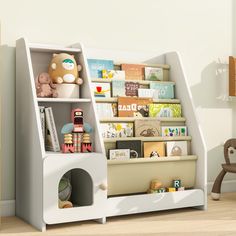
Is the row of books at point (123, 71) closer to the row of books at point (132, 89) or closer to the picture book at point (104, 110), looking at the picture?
the row of books at point (132, 89)

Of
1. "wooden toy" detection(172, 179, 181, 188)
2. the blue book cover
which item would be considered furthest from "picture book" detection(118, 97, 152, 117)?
"wooden toy" detection(172, 179, 181, 188)

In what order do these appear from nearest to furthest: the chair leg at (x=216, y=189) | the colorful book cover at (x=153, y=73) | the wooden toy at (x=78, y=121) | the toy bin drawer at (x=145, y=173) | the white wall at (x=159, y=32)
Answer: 1. the wooden toy at (x=78, y=121)
2. the toy bin drawer at (x=145, y=173)
3. the white wall at (x=159, y=32)
4. the colorful book cover at (x=153, y=73)
5. the chair leg at (x=216, y=189)

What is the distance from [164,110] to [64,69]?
749 mm

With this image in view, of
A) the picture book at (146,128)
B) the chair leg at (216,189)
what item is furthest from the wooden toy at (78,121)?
the chair leg at (216,189)

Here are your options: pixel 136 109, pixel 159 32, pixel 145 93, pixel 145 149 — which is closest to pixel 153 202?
pixel 145 149

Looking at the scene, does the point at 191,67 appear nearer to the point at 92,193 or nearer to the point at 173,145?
the point at 173,145

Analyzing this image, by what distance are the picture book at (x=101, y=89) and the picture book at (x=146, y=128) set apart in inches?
10.2

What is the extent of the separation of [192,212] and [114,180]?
0.57 meters

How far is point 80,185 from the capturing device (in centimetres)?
280

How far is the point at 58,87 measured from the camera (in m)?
2.79

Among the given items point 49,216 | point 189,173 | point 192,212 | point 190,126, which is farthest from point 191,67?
point 49,216

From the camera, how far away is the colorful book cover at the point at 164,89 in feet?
10.3

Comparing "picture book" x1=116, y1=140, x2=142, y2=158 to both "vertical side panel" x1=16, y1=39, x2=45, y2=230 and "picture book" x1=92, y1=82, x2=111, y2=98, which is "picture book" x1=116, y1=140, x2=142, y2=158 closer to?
"picture book" x1=92, y1=82, x2=111, y2=98

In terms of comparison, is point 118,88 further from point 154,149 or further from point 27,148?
point 27,148
